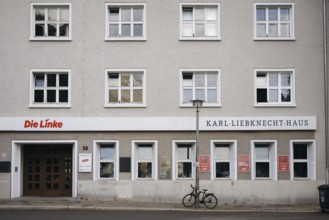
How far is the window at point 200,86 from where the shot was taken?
23469 millimetres

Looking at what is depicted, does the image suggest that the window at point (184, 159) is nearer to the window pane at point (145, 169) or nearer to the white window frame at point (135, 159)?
the white window frame at point (135, 159)

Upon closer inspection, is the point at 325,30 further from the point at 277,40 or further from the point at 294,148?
the point at 294,148

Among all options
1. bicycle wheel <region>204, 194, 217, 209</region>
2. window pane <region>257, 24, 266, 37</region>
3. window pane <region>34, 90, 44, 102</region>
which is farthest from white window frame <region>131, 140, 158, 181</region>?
window pane <region>257, 24, 266, 37</region>

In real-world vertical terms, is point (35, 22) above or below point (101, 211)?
above

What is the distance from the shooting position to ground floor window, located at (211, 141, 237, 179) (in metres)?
23.2

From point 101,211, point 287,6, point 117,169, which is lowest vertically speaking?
point 101,211


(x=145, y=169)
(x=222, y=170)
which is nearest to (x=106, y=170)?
(x=145, y=169)

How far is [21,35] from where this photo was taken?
23312 mm

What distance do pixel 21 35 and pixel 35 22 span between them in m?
0.92

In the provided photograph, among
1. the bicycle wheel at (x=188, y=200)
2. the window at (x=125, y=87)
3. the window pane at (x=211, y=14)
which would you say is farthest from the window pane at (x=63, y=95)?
the window pane at (x=211, y=14)

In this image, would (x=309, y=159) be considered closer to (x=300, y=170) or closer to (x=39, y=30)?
(x=300, y=170)

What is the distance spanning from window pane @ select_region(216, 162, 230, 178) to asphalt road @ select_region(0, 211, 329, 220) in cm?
364

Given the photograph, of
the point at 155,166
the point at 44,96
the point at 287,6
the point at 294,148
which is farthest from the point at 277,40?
the point at 44,96

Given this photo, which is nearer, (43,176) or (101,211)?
(101,211)
